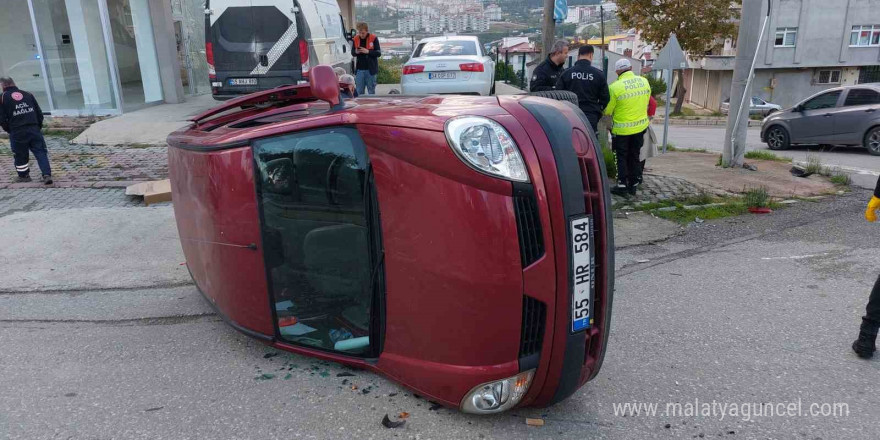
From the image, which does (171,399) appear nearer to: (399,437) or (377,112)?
(399,437)

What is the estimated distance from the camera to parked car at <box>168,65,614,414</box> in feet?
8.61

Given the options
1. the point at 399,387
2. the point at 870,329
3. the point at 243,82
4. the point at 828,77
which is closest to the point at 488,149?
the point at 399,387

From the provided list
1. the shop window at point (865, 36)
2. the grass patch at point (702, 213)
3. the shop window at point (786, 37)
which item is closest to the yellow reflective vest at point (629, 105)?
the grass patch at point (702, 213)

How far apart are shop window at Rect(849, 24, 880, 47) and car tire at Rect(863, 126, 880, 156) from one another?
37.2 m

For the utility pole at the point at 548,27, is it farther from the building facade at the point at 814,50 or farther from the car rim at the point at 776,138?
the building facade at the point at 814,50

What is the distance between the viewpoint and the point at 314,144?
315 centimetres

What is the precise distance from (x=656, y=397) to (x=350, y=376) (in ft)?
5.56

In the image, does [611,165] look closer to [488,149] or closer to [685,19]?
A: [488,149]

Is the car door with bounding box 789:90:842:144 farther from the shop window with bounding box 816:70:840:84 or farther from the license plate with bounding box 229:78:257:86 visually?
the shop window with bounding box 816:70:840:84

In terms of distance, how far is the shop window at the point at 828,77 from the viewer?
4528cm

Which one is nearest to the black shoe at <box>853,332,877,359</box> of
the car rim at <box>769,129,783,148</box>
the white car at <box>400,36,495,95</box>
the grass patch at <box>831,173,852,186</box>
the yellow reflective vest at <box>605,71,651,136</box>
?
the yellow reflective vest at <box>605,71,651,136</box>

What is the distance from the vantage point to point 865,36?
43.4 m

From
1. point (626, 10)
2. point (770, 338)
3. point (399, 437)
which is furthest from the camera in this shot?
point (626, 10)

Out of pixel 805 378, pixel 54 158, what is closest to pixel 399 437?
pixel 805 378
